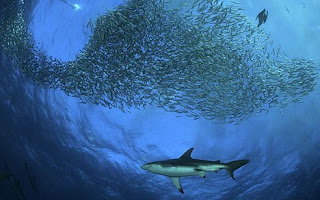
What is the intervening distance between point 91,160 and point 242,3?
21.2 meters

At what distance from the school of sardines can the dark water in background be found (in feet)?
Answer: 4.67

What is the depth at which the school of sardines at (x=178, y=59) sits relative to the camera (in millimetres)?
10430

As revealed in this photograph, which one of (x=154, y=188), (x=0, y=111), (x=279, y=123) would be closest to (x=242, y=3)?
(x=279, y=123)

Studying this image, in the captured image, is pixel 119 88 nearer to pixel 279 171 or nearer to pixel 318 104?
pixel 318 104

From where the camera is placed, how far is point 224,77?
445 inches

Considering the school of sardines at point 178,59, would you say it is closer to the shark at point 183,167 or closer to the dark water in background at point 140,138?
the dark water in background at point 140,138

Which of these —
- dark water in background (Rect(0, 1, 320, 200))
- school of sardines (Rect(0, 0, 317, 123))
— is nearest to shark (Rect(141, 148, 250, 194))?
school of sardines (Rect(0, 0, 317, 123))

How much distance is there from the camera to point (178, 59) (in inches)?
431

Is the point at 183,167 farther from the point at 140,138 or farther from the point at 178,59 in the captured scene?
the point at 140,138

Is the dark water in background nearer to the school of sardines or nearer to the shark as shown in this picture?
the school of sardines

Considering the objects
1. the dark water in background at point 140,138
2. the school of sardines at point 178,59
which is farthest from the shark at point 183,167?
the dark water in background at point 140,138

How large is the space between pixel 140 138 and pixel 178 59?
415 inches

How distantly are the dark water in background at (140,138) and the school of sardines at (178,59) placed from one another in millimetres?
1423

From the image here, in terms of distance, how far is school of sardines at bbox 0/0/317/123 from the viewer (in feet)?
34.2
